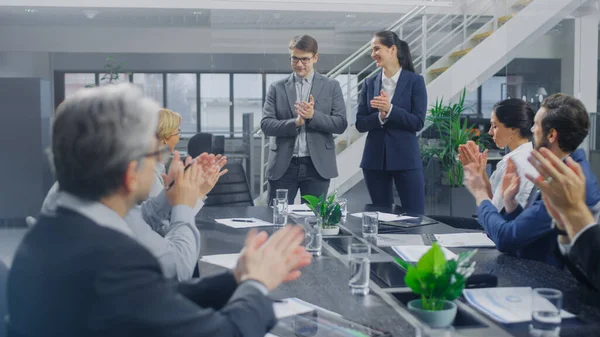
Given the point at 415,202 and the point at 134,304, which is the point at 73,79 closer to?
the point at 415,202

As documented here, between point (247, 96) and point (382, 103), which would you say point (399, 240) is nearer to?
point (382, 103)

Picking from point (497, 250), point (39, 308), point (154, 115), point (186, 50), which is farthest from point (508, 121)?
point (186, 50)

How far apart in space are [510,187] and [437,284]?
1024 mm

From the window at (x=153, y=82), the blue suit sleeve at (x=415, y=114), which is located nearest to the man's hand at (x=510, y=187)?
the blue suit sleeve at (x=415, y=114)

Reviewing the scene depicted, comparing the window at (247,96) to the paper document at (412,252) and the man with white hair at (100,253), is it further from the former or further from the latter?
the man with white hair at (100,253)

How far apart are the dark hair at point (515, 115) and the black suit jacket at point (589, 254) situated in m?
1.33

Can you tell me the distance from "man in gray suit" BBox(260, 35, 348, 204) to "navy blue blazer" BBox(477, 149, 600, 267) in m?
1.71

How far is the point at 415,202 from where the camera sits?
Answer: 387cm

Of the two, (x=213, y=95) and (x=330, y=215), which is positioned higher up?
(x=213, y=95)

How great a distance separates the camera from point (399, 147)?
389 centimetres

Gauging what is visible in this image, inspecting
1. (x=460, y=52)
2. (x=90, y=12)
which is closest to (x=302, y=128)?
(x=460, y=52)

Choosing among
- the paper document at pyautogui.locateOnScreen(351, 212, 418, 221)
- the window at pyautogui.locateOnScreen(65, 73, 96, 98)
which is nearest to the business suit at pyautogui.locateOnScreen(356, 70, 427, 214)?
the paper document at pyautogui.locateOnScreen(351, 212, 418, 221)

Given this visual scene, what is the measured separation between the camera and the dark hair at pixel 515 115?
295 cm

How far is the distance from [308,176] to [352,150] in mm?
2437
